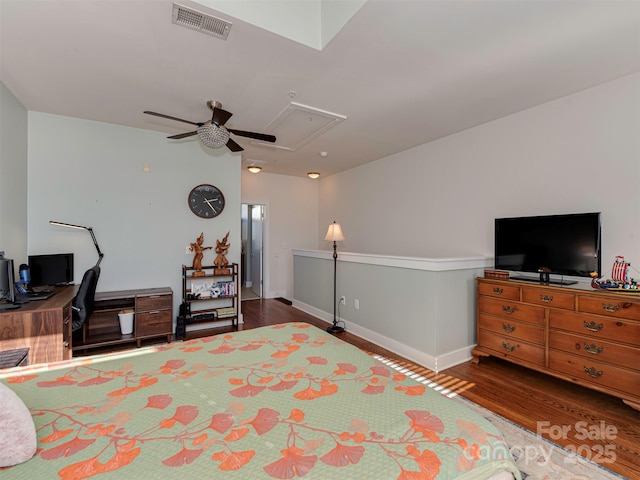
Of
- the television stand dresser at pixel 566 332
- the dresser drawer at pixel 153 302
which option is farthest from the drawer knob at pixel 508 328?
the dresser drawer at pixel 153 302

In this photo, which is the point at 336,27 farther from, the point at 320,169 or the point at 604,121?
the point at 320,169

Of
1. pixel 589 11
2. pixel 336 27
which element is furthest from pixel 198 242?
pixel 589 11

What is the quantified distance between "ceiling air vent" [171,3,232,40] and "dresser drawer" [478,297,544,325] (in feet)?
10.8

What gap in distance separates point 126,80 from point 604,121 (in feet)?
14.0

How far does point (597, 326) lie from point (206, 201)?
175 inches

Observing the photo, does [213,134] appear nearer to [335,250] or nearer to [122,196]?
[122,196]

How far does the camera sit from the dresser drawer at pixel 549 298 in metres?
2.50

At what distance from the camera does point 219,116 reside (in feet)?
8.59

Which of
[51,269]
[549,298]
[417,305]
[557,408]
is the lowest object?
[557,408]

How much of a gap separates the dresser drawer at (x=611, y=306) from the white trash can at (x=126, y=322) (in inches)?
179

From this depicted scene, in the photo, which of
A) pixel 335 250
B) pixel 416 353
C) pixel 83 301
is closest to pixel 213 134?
pixel 83 301

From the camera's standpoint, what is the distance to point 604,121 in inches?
105

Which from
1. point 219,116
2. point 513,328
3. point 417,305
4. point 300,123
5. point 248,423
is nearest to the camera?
point 248,423

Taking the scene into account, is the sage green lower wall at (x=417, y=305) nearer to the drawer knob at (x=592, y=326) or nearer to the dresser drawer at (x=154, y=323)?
the drawer knob at (x=592, y=326)
